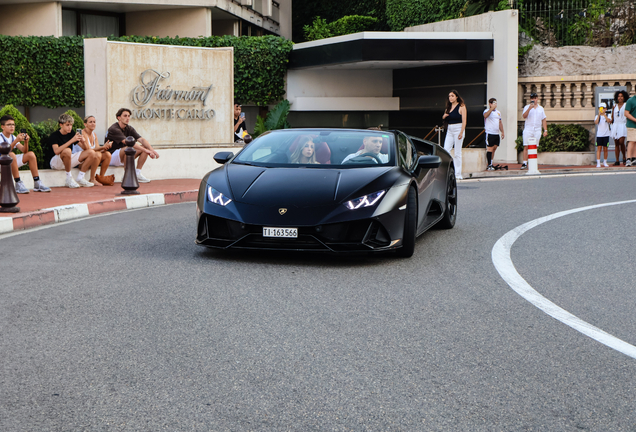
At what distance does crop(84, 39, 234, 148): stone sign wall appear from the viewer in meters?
16.9

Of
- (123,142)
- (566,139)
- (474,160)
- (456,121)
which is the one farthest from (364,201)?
(566,139)

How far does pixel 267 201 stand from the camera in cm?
689

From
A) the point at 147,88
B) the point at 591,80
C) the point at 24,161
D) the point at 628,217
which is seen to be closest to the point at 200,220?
the point at 628,217

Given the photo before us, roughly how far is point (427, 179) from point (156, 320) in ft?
13.4

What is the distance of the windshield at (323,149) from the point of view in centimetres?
776

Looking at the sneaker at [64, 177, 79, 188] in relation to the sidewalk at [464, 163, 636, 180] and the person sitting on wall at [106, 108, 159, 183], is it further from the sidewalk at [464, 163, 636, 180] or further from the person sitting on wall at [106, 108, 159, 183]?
the sidewalk at [464, 163, 636, 180]

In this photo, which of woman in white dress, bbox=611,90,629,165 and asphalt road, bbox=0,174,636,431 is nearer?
asphalt road, bbox=0,174,636,431

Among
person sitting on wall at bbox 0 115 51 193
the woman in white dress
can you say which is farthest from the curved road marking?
the woman in white dress

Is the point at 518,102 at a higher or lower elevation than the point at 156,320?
higher

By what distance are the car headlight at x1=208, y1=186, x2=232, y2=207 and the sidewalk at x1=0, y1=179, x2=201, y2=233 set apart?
11.4 feet

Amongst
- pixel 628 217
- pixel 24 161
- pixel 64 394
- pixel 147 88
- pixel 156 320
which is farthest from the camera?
pixel 147 88

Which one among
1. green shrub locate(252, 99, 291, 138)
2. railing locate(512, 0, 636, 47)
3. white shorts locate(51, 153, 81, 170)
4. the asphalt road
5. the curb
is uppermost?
railing locate(512, 0, 636, 47)

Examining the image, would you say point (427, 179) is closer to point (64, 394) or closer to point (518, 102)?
point (64, 394)

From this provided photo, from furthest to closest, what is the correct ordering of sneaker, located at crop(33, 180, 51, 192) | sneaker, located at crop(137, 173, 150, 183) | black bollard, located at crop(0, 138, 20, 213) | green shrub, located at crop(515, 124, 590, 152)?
green shrub, located at crop(515, 124, 590, 152), sneaker, located at crop(137, 173, 150, 183), sneaker, located at crop(33, 180, 51, 192), black bollard, located at crop(0, 138, 20, 213)
